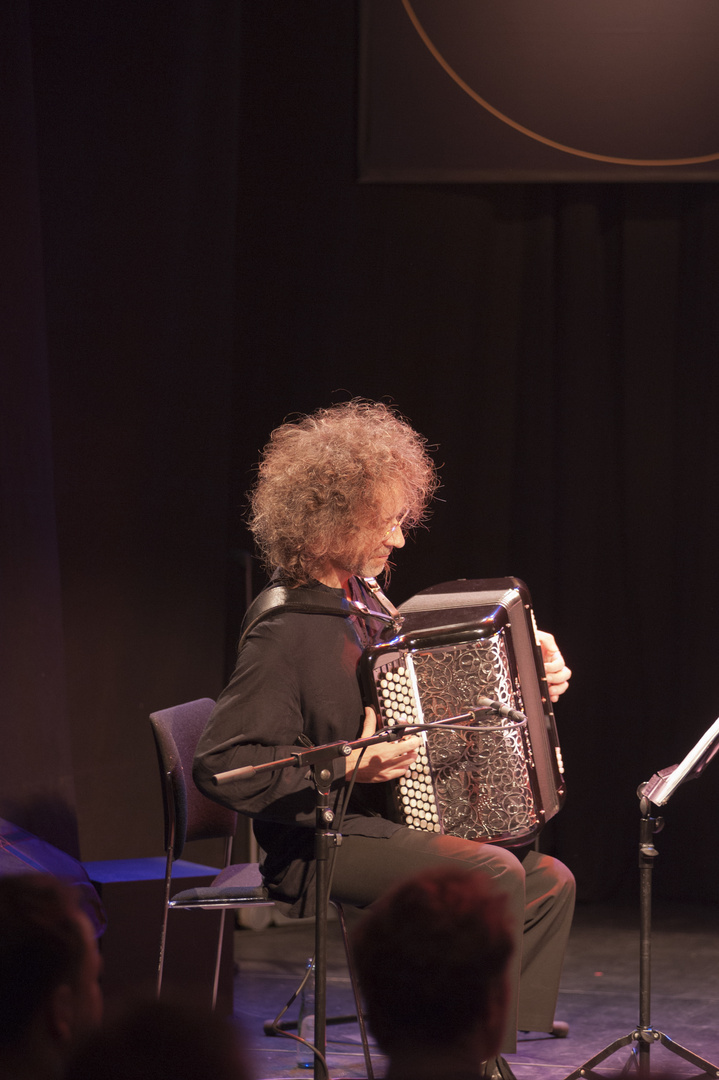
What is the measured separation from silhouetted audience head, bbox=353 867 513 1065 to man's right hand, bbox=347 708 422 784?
119 cm

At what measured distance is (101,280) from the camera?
4137mm

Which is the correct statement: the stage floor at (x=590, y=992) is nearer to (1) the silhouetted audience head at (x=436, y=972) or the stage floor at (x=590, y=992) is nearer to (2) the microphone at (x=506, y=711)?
(2) the microphone at (x=506, y=711)

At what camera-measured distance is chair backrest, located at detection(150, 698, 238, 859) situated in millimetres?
3092

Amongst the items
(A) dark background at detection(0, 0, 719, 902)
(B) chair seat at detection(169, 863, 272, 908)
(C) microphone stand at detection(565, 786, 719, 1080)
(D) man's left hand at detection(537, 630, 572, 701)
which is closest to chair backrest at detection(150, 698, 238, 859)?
(B) chair seat at detection(169, 863, 272, 908)

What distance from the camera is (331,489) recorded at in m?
2.98

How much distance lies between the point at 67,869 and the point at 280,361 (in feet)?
7.64

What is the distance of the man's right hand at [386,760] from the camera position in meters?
2.60

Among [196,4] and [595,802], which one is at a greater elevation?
[196,4]

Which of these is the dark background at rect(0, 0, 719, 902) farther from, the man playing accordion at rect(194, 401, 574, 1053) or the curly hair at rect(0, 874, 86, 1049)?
the curly hair at rect(0, 874, 86, 1049)

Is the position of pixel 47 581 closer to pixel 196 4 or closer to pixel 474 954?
pixel 196 4

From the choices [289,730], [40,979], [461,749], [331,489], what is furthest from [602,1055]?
[40,979]

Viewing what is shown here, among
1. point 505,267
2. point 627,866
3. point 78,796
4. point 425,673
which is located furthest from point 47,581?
point 627,866

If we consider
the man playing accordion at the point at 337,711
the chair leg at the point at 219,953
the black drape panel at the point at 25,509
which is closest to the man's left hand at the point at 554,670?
the man playing accordion at the point at 337,711

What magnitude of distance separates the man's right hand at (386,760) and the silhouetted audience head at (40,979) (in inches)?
50.6
